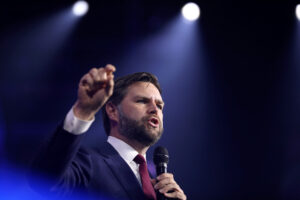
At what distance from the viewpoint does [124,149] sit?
7.84 feet

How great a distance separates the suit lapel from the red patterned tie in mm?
58

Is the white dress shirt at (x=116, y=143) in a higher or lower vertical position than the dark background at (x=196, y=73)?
lower

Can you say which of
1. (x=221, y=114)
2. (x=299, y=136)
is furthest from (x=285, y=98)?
(x=221, y=114)

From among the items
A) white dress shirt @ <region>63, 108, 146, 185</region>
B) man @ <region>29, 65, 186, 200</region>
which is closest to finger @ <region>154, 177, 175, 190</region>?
→ man @ <region>29, 65, 186, 200</region>

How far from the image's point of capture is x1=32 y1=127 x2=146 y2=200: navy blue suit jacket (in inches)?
61.6

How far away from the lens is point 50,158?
1559 millimetres

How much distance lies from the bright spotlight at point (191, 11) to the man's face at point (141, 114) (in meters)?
2.42

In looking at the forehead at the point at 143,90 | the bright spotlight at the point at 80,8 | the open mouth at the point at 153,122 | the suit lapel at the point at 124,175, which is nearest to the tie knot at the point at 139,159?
the suit lapel at the point at 124,175

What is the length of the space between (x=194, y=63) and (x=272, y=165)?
1675mm

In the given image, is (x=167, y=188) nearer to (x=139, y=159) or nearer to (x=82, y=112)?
(x=139, y=159)

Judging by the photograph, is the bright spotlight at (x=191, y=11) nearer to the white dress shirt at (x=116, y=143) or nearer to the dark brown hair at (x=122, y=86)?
the dark brown hair at (x=122, y=86)

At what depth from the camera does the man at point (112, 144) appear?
1570 mm

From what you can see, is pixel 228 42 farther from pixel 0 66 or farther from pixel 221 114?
pixel 0 66

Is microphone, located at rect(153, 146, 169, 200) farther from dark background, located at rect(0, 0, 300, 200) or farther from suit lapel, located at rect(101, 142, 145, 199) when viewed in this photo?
dark background, located at rect(0, 0, 300, 200)
